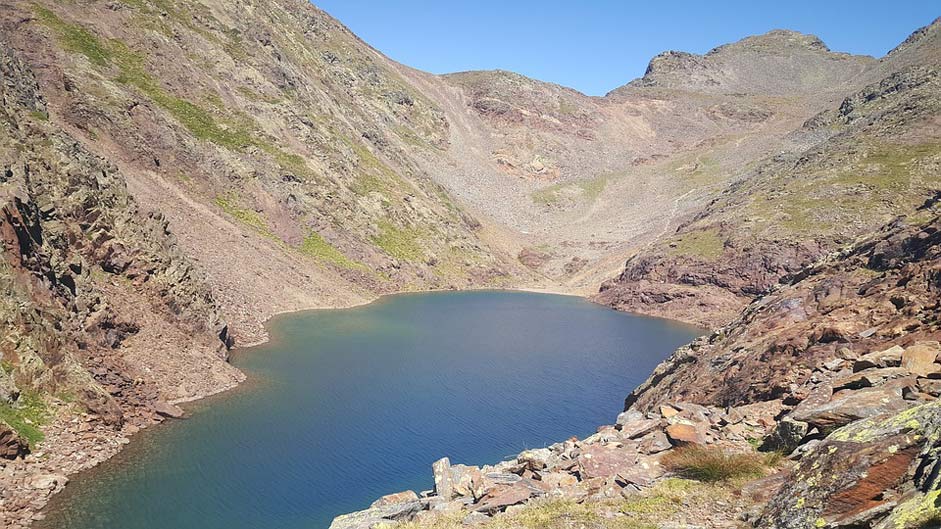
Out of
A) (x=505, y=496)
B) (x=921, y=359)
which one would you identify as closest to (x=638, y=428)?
(x=505, y=496)

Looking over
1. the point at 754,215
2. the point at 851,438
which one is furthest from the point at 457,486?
the point at 754,215

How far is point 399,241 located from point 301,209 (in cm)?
2035

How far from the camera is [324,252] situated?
3848 inches

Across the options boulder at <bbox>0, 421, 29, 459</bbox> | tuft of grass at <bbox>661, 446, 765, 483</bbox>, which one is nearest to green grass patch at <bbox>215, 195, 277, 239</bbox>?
boulder at <bbox>0, 421, 29, 459</bbox>

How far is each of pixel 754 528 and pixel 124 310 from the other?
4103 centimetres

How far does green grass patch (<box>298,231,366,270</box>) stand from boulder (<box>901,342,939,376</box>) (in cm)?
8719

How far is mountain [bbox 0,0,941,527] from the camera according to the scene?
102 ft

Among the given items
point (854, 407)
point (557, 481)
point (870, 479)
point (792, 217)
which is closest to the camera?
point (870, 479)

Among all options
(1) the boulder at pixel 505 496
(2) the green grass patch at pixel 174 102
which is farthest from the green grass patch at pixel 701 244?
(1) the boulder at pixel 505 496

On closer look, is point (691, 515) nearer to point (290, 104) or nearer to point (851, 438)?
point (851, 438)

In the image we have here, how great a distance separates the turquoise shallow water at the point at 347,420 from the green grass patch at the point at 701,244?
3219cm

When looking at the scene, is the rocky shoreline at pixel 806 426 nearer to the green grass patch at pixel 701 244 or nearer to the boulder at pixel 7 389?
the boulder at pixel 7 389

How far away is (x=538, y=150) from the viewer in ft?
644

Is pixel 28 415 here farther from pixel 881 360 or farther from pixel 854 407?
pixel 881 360
